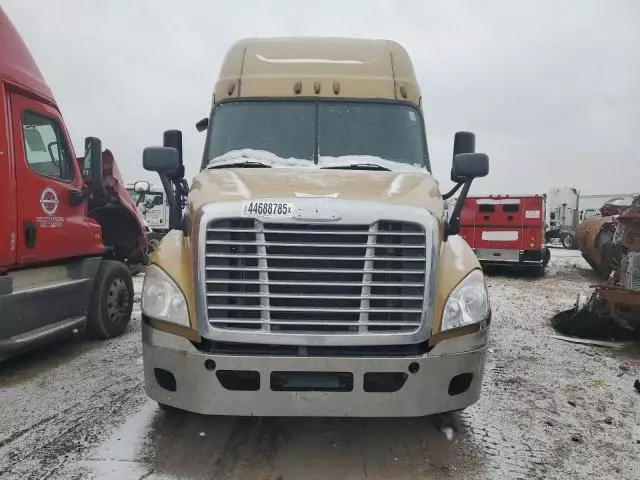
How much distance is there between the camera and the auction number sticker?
339 centimetres

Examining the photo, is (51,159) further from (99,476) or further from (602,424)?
(602,424)

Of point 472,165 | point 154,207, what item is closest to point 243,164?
point 472,165

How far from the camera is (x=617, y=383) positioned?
18.0ft

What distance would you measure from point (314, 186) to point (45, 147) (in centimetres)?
356

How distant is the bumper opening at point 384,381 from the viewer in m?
3.34

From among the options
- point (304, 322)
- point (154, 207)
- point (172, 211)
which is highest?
point (172, 211)

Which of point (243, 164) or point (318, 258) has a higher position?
point (243, 164)

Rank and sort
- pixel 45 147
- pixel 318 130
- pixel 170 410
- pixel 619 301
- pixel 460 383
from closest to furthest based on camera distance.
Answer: pixel 460 383 < pixel 170 410 < pixel 318 130 < pixel 45 147 < pixel 619 301

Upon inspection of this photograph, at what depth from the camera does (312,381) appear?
3.36m

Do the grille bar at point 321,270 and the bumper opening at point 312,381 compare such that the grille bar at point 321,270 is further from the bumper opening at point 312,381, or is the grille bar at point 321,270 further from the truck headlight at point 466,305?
the bumper opening at point 312,381

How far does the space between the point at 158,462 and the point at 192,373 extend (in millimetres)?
691

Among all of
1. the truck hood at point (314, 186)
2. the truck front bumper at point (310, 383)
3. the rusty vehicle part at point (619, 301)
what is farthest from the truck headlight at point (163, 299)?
the rusty vehicle part at point (619, 301)

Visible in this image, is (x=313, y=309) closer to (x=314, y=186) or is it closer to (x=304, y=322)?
(x=304, y=322)

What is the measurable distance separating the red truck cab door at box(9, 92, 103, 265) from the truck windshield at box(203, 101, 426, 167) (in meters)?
1.87
